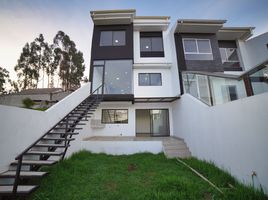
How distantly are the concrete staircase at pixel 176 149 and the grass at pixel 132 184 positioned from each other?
4.53ft

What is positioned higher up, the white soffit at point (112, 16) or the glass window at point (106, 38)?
the white soffit at point (112, 16)

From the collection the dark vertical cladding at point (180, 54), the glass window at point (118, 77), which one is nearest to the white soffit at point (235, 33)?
the dark vertical cladding at point (180, 54)

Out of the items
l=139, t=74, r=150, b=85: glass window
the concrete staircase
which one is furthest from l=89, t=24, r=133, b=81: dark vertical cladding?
the concrete staircase

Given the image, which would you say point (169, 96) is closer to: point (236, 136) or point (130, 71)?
point (130, 71)

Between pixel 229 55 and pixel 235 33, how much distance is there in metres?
1.76

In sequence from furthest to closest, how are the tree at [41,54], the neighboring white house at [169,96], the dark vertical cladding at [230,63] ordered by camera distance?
the tree at [41,54] < the dark vertical cladding at [230,63] < the neighboring white house at [169,96]

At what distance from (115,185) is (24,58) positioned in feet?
72.8

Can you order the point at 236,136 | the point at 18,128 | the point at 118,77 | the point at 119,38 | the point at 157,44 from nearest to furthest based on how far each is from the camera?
the point at 18,128
the point at 236,136
the point at 118,77
the point at 119,38
the point at 157,44

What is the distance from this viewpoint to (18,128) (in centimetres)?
284

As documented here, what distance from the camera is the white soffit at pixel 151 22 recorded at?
9.14m

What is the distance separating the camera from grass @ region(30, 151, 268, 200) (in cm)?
244

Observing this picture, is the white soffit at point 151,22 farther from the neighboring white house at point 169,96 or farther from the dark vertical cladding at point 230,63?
the dark vertical cladding at point 230,63

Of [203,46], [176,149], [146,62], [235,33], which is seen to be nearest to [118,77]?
[146,62]

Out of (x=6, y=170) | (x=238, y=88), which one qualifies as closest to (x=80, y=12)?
(x=6, y=170)
